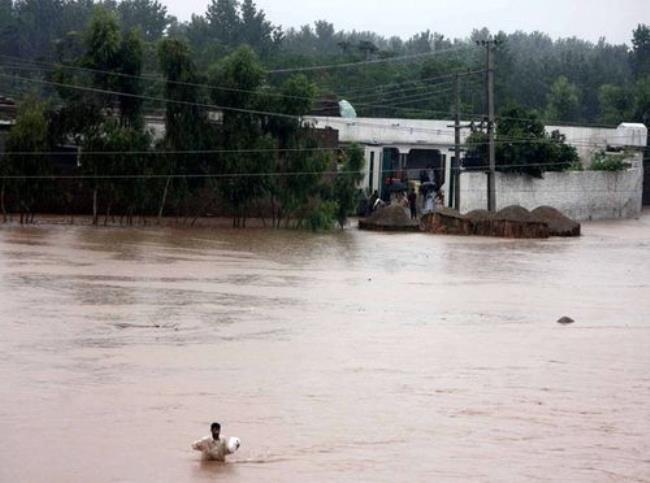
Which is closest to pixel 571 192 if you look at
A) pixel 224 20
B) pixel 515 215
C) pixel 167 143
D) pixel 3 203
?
pixel 515 215

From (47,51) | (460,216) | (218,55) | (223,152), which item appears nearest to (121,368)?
(223,152)

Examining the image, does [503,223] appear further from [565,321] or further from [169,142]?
[565,321]

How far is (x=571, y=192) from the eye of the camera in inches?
2025

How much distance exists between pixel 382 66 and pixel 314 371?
6279 cm

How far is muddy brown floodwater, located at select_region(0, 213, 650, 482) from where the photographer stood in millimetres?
10391

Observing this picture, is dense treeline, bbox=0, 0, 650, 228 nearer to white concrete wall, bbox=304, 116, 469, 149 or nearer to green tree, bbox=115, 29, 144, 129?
green tree, bbox=115, 29, 144, 129

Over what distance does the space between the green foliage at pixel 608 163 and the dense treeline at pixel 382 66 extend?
214 inches

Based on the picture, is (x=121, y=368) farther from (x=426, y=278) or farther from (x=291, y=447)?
(x=426, y=278)

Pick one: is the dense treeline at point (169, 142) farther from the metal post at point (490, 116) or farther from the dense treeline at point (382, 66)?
the dense treeline at point (382, 66)

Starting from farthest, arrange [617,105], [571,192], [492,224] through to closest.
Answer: [617,105], [571,192], [492,224]

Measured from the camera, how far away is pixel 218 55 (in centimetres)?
7162

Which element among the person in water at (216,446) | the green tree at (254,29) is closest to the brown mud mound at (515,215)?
the person in water at (216,446)

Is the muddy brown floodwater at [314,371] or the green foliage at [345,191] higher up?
the green foliage at [345,191]

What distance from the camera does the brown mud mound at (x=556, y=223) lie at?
132 feet
